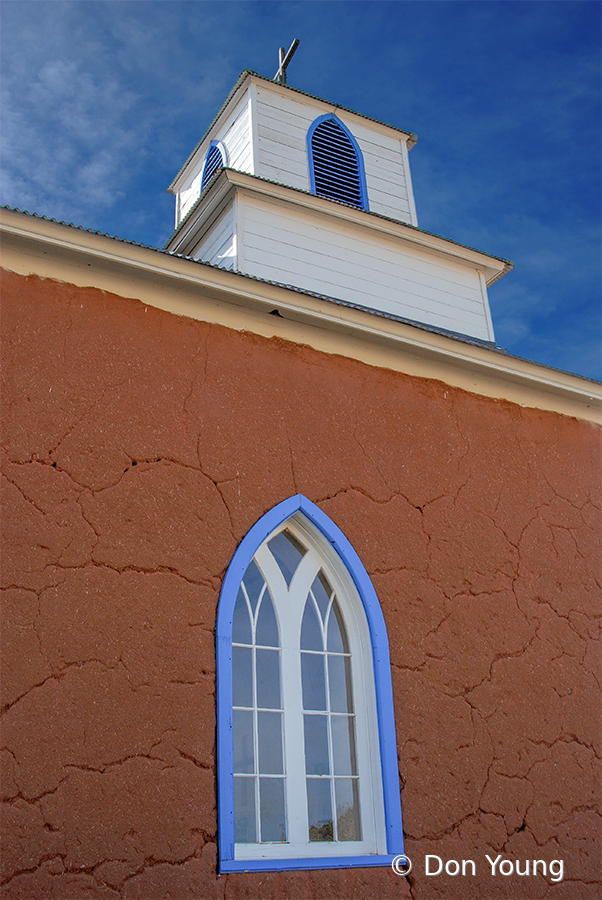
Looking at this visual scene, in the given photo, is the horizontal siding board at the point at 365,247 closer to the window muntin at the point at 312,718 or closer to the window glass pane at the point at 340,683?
the window muntin at the point at 312,718

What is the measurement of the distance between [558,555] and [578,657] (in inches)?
31.2

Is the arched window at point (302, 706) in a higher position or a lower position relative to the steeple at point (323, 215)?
lower

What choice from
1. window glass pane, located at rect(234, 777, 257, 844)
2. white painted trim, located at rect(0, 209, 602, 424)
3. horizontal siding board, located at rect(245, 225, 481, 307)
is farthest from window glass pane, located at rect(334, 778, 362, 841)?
horizontal siding board, located at rect(245, 225, 481, 307)

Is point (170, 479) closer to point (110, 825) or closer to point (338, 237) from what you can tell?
point (110, 825)

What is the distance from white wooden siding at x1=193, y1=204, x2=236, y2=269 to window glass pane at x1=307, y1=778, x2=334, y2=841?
573cm

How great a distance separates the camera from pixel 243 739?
4625 millimetres

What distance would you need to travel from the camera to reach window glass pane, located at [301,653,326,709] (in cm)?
493

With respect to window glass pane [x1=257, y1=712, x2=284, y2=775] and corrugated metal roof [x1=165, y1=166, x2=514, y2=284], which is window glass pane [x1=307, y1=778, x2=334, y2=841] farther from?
corrugated metal roof [x1=165, y1=166, x2=514, y2=284]

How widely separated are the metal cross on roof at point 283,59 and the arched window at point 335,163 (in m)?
0.99

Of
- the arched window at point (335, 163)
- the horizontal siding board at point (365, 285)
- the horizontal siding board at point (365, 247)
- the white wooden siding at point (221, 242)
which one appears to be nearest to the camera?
the white wooden siding at point (221, 242)

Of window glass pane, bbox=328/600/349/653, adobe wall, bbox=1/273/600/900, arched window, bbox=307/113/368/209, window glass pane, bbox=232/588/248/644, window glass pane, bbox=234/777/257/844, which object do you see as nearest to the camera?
adobe wall, bbox=1/273/600/900

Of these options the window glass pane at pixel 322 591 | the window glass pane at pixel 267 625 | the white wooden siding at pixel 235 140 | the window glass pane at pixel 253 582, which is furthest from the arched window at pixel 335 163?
the window glass pane at pixel 267 625

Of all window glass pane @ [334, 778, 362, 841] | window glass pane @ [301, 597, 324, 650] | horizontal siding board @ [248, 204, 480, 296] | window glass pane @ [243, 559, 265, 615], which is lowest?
window glass pane @ [334, 778, 362, 841]

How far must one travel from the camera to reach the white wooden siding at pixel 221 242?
29.7 feet
